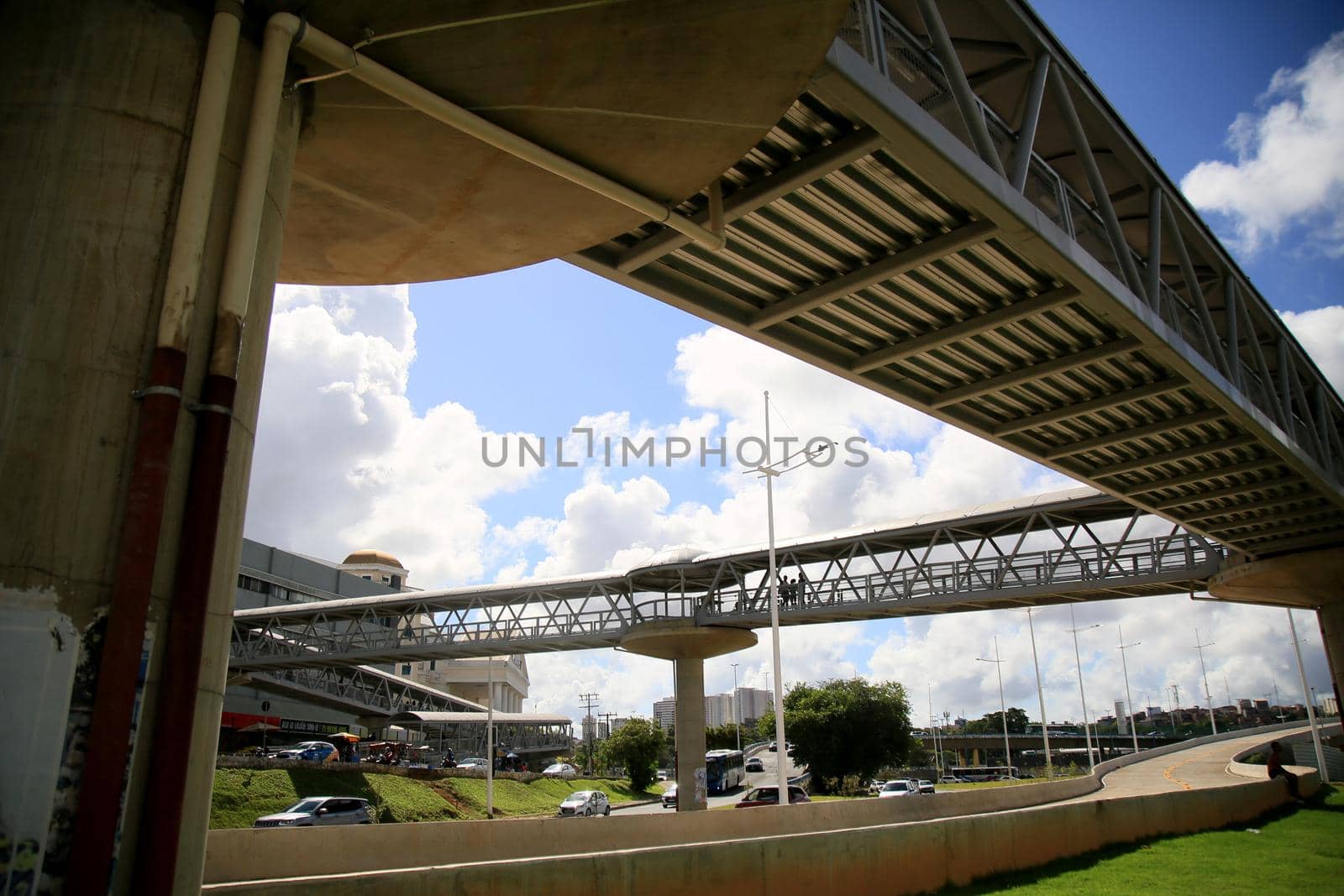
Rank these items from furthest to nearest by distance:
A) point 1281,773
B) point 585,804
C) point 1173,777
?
point 1173,777 → point 585,804 → point 1281,773

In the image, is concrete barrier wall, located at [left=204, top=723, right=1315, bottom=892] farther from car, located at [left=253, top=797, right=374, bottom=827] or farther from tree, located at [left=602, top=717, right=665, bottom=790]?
tree, located at [left=602, top=717, right=665, bottom=790]

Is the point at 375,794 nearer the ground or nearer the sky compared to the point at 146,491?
nearer the ground

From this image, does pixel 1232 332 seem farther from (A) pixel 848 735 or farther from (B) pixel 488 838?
(A) pixel 848 735

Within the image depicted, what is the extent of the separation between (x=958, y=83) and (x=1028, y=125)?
1636 millimetres

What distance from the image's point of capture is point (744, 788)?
76.1m

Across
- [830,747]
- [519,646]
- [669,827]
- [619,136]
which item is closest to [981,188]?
[619,136]

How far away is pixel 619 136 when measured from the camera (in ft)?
27.1

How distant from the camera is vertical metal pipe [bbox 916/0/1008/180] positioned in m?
11.0

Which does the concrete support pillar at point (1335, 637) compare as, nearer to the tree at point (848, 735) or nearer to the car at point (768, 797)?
the car at point (768, 797)

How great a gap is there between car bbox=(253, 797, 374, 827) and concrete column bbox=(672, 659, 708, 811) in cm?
1788

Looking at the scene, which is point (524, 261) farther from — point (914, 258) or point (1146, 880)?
point (1146, 880)

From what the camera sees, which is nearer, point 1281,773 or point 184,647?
point 184,647

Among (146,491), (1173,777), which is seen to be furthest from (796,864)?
(1173,777)

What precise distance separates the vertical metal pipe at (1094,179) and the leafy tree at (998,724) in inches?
6179
